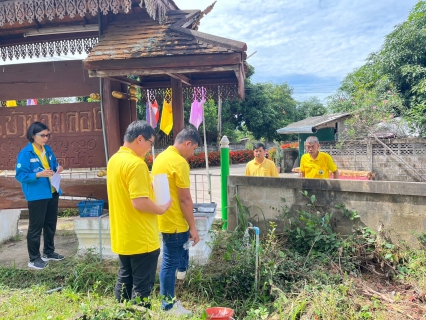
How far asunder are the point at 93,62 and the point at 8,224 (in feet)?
10.5

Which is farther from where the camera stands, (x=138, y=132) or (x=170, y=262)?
(x=170, y=262)

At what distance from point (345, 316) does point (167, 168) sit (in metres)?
1.97

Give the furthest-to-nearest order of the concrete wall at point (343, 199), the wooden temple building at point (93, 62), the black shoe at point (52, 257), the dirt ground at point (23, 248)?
1. the dirt ground at point (23, 248)
2. the black shoe at point (52, 257)
3. the concrete wall at point (343, 199)
4. the wooden temple building at point (93, 62)

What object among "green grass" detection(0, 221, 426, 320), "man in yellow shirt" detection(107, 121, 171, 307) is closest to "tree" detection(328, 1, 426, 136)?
"green grass" detection(0, 221, 426, 320)

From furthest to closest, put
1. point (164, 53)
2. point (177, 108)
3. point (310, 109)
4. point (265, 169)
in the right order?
1. point (310, 109)
2. point (265, 169)
3. point (177, 108)
4. point (164, 53)

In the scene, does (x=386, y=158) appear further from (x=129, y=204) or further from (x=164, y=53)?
(x=129, y=204)

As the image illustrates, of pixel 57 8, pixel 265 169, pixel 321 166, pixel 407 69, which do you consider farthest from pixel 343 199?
pixel 407 69

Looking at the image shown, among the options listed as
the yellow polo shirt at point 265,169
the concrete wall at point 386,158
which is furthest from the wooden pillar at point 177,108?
the concrete wall at point 386,158

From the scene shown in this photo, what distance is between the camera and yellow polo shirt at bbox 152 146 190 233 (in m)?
2.89

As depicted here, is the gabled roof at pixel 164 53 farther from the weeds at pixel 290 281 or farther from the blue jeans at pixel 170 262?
the weeds at pixel 290 281

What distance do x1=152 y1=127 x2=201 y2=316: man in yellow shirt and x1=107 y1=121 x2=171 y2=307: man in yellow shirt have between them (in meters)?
0.25

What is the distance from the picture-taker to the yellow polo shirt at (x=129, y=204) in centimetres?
246

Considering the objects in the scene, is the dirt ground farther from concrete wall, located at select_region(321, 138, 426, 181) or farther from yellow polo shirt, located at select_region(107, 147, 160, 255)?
concrete wall, located at select_region(321, 138, 426, 181)

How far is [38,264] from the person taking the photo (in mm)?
3930
